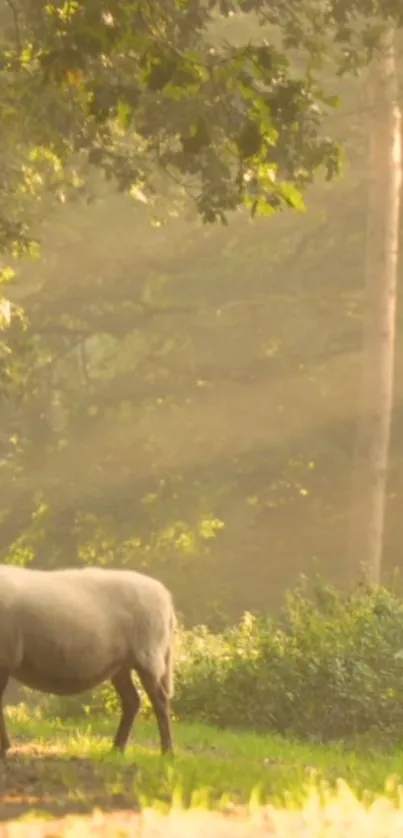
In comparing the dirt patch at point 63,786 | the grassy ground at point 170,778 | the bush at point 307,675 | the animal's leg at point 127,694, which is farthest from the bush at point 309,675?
the dirt patch at point 63,786

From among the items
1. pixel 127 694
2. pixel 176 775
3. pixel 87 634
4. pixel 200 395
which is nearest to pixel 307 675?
pixel 127 694

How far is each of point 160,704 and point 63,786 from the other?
2501 millimetres

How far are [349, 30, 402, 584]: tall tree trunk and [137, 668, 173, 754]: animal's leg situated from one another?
1466cm

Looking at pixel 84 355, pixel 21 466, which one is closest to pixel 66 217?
pixel 84 355

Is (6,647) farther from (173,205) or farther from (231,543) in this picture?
(231,543)

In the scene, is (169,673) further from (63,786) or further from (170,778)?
(170,778)

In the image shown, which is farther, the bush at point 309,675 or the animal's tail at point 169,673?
the bush at point 309,675

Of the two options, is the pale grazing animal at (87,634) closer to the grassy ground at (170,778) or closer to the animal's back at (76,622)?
the animal's back at (76,622)

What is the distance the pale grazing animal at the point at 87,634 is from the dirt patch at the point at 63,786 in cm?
66

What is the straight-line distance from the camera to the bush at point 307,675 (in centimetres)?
1544

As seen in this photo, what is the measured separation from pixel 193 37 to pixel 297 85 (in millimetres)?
4661

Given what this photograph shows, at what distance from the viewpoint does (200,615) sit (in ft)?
111

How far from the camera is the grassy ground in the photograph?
25.0 feet

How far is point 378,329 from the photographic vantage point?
26109 millimetres
